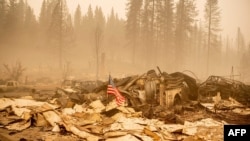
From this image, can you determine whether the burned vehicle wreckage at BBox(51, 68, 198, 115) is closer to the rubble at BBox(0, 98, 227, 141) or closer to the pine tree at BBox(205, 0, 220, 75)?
the rubble at BBox(0, 98, 227, 141)

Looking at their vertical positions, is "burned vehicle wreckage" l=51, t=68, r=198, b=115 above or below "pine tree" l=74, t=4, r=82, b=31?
below

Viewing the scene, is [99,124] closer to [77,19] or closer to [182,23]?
[182,23]

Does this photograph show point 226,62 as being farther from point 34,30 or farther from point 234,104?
point 234,104

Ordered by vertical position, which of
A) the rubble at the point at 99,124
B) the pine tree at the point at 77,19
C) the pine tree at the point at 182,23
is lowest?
the rubble at the point at 99,124

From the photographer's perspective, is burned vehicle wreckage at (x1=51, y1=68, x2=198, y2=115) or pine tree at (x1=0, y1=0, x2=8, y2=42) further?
pine tree at (x1=0, y1=0, x2=8, y2=42)

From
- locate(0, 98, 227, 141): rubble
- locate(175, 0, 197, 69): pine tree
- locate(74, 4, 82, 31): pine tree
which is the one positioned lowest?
locate(0, 98, 227, 141): rubble

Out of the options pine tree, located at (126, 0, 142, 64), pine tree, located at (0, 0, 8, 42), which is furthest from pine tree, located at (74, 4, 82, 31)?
pine tree, located at (126, 0, 142, 64)

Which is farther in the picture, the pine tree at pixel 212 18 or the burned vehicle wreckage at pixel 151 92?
the pine tree at pixel 212 18

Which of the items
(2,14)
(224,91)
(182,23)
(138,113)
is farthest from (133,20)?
(138,113)

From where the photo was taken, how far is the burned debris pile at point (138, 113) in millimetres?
7027

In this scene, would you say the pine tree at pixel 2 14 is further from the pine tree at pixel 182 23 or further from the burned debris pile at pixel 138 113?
the burned debris pile at pixel 138 113

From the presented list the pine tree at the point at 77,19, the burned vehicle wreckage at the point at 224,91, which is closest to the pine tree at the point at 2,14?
the pine tree at the point at 77,19

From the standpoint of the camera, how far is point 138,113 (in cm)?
912

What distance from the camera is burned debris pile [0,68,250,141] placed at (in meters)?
7.03
